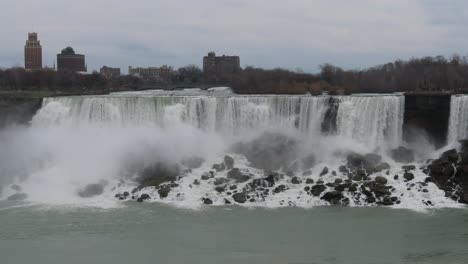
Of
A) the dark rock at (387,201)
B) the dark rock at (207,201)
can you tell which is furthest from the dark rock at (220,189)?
the dark rock at (387,201)

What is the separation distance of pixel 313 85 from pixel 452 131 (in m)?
22.0

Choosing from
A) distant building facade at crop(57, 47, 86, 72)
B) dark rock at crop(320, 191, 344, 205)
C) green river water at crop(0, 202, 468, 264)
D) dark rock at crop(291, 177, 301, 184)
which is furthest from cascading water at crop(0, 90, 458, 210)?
distant building facade at crop(57, 47, 86, 72)

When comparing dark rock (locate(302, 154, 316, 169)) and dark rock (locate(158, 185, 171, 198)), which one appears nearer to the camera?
dark rock (locate(158, 185, 171, 198))

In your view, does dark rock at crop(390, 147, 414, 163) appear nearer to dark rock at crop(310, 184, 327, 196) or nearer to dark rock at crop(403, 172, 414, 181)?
dark rock at crop(403, 172, 414, 181)

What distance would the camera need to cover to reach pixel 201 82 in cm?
7531

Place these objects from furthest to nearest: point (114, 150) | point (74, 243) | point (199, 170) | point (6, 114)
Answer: point (6, 114) < point (114, 150) < point (199, 170) < point (74, 243)

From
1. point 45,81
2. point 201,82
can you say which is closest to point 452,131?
point 45,81

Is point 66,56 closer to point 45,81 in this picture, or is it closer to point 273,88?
point 45,81

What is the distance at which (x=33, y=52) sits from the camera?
14000cm

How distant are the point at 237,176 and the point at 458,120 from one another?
1087cm

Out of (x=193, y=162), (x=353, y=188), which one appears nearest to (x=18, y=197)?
(x=193, y=162)

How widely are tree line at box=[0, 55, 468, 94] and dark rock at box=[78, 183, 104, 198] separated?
20.6 metres

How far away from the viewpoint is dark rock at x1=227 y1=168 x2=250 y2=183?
28625mm

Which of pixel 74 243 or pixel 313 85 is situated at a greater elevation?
pixel 313 85
